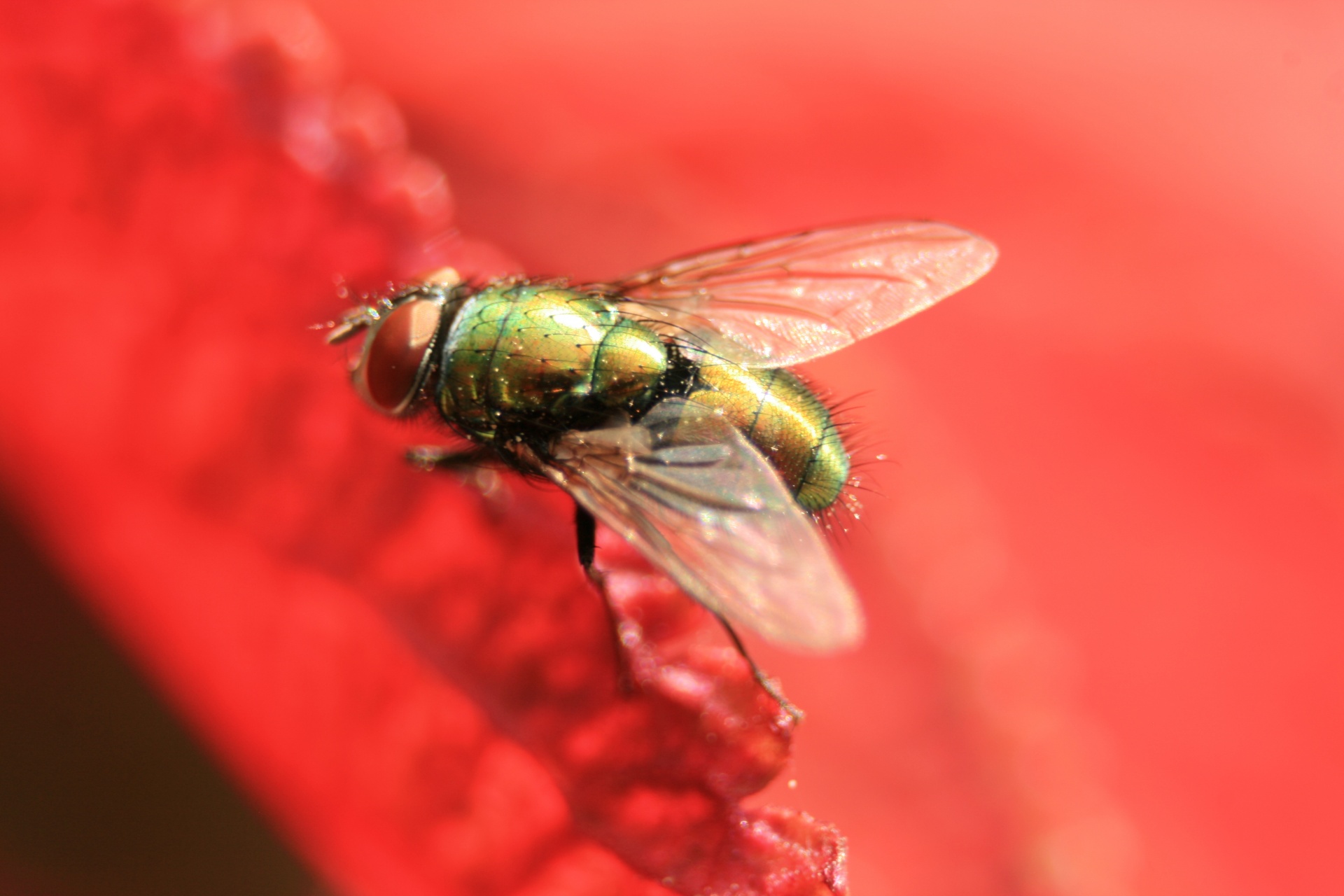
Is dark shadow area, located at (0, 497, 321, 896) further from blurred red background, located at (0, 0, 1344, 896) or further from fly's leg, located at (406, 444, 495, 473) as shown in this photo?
fly's leg, located at (406, 444, 495, 473)

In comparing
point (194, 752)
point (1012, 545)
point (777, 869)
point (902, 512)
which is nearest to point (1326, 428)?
point (1012, 545)

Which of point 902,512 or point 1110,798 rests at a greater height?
point 902,512

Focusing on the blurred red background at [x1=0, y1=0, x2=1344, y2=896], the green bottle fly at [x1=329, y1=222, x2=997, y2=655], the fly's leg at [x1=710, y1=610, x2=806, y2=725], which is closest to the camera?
the fly's leg at [x1=710, y1=610, x2=806, y2=725]

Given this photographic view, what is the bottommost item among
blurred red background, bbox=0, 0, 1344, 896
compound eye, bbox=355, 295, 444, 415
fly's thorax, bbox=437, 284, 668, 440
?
blurred red background, bbox=0, 0, 1344, 896

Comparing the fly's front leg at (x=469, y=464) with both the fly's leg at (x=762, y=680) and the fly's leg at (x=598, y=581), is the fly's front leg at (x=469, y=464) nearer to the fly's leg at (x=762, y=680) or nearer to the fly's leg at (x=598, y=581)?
the fly's leg at (x=598, y=581)

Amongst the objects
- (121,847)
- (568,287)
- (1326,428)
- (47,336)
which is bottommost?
(1326,428)

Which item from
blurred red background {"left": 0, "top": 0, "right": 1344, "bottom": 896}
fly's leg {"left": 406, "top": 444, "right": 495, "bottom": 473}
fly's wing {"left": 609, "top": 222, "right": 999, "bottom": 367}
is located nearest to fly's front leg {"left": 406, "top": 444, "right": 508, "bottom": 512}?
fly's leg {"left": 406, "top": 444, "right": 495, "bottom": 473}

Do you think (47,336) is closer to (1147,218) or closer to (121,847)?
(121,847)

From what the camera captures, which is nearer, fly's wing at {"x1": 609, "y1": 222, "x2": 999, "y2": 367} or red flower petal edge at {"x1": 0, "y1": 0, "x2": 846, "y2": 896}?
red flower petal edge at {"x1": 0, "y1": 0, "x2": 846, "y2": 896}

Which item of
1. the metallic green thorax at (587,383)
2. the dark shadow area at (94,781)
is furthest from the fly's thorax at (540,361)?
the dark shadow area at (94,781)
